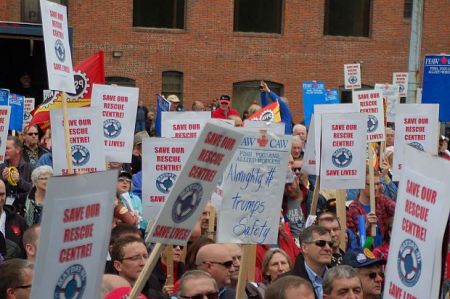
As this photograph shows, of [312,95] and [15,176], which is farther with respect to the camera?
[312,95]

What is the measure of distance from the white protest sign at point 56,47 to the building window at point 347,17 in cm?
2500

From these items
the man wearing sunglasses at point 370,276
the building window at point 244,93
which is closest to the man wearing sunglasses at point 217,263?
the man wearing sunglasses at point 370,276

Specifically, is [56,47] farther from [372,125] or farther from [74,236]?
[74,236]

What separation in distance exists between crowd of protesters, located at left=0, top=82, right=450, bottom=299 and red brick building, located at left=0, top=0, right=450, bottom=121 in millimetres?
18114

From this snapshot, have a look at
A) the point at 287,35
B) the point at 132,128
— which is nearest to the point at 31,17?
the point at 287,35

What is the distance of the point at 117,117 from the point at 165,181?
89.9 inches

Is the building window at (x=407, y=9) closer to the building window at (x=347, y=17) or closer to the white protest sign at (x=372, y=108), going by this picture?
the building window at (x=347, y=17)

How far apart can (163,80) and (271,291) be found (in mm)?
26709

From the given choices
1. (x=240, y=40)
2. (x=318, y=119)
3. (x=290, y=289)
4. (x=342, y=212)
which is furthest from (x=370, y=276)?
(x=240, y=40)

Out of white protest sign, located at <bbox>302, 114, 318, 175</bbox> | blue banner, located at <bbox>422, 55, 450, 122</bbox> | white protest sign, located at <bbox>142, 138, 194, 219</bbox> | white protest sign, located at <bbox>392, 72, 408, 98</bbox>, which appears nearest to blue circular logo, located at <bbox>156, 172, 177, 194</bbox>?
white protest sign, located at <bbox>142, 138, 194, 219</bbox>

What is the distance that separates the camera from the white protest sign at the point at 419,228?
17.1 feet

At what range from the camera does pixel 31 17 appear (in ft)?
102

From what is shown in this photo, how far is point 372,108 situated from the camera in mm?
14219

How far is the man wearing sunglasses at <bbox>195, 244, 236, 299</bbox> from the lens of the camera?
8.18m
